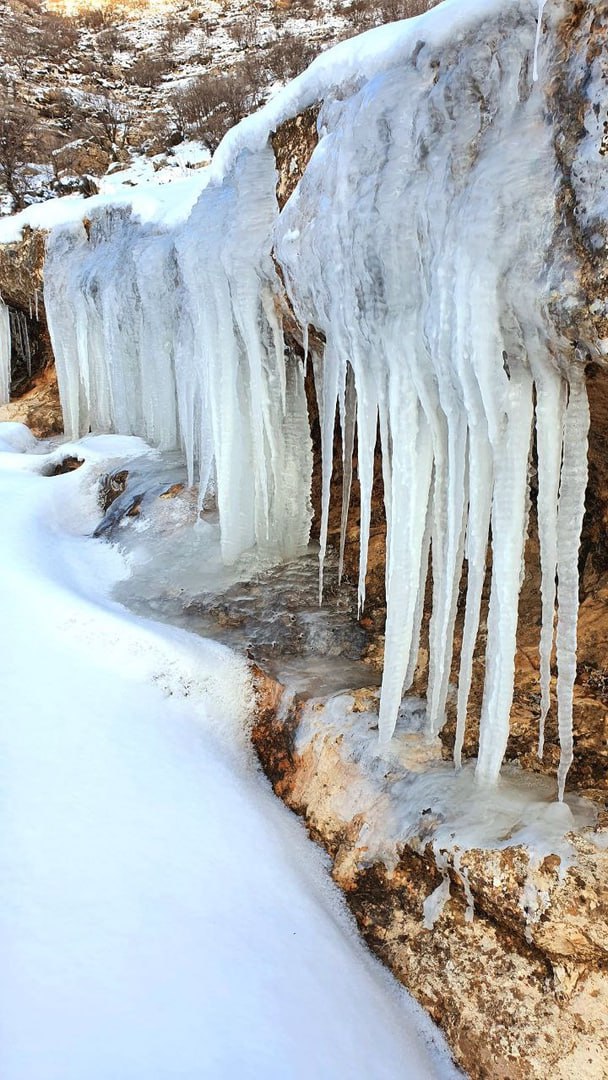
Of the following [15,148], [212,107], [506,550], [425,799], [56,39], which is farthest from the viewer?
[56,39]

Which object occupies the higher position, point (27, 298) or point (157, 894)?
point (27, 298)

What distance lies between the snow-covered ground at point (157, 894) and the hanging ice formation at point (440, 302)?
78cm

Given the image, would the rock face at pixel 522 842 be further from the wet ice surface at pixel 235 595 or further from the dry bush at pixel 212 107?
the dry bush at pixel 212 107

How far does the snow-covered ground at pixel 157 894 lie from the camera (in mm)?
1648

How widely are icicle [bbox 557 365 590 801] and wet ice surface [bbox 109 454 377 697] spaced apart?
117 centimetres

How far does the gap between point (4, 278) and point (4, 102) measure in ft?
27.9

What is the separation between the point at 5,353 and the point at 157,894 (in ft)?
27.8

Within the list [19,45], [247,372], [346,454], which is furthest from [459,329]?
[19,45]

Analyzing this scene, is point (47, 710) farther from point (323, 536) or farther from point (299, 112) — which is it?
point (299, 112)

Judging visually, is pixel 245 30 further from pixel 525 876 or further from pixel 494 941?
pixel 494 941

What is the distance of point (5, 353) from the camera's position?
8758mm

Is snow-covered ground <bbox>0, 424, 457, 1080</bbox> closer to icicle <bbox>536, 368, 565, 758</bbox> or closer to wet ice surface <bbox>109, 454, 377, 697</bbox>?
wet ice surface <bbox>109, 454, 377, 697</bbox>

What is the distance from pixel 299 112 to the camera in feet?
10.1

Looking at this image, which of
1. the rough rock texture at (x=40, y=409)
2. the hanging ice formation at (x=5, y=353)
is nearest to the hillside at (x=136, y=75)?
the hanging ice formation at (x=5, y=353)
